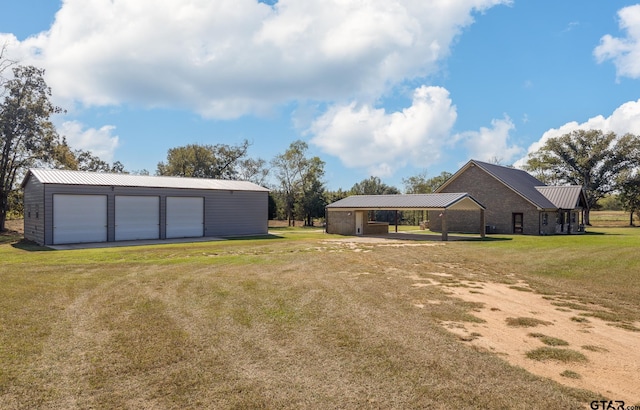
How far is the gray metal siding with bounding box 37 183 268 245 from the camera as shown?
22475 millimetres

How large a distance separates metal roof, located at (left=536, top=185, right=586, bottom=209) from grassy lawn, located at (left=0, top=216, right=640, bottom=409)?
27014mm

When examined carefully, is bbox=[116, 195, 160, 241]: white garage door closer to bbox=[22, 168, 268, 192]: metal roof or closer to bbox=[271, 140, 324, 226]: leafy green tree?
bbox=[22, 168, 268, 192]: metal roof

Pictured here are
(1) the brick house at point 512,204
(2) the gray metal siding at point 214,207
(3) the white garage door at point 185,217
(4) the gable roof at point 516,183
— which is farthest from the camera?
(4) the gable roof at point 516,183

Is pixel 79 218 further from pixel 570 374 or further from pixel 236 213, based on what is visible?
pixel 570 374

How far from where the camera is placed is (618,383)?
5156 mm

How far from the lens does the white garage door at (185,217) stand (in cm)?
2728

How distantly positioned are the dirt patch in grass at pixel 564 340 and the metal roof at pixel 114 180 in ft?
72.7

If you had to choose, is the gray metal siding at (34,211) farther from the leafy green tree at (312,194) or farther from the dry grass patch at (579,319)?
the leafy green tree at (312,194)

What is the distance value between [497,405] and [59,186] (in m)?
24.6

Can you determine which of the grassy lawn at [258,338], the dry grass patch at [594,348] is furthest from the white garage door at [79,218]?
the dry grass patch at [594,348]

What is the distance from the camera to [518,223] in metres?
35.5

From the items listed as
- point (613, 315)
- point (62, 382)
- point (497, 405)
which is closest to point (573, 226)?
point (613, 315)

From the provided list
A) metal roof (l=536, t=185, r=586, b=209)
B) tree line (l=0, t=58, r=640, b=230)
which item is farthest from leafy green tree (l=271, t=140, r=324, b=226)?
metal roof (l=536, t=185, r=586, b=209)

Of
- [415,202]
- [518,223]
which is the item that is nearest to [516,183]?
[518,223]
